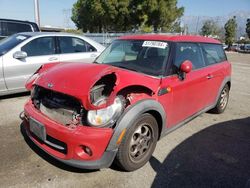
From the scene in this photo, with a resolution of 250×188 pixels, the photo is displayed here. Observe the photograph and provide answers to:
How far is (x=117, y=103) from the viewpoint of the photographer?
9.46 ft

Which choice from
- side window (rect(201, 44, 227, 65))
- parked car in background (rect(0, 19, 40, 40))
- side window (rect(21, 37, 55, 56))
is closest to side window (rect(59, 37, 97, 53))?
side window (rect(21, 37, 55, 56))

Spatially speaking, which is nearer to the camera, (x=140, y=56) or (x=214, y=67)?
(x=140, y=56)

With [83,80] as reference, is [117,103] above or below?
below

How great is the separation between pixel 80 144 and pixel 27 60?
3824 millimetres

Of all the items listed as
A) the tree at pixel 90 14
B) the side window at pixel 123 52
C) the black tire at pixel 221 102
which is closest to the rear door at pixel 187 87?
the side window at pixel 123 52

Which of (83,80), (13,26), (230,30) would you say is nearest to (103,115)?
(83,80)

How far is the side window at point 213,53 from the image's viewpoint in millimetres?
4708

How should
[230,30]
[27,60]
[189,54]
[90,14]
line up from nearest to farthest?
[189,54], [27,60], [90,14], [230,30]

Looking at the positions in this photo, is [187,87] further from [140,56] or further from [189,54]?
[140,56]

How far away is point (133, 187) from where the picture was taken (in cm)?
291

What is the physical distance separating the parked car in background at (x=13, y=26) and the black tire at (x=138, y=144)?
7.92m

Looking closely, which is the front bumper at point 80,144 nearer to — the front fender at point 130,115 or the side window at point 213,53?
the front fender at point 130,115

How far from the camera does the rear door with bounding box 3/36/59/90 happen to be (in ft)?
18.4

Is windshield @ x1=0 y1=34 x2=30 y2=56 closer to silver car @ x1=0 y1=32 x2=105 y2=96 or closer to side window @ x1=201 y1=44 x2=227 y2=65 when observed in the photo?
silver car @ x1=0 y1=32 x2=105 y2=96
